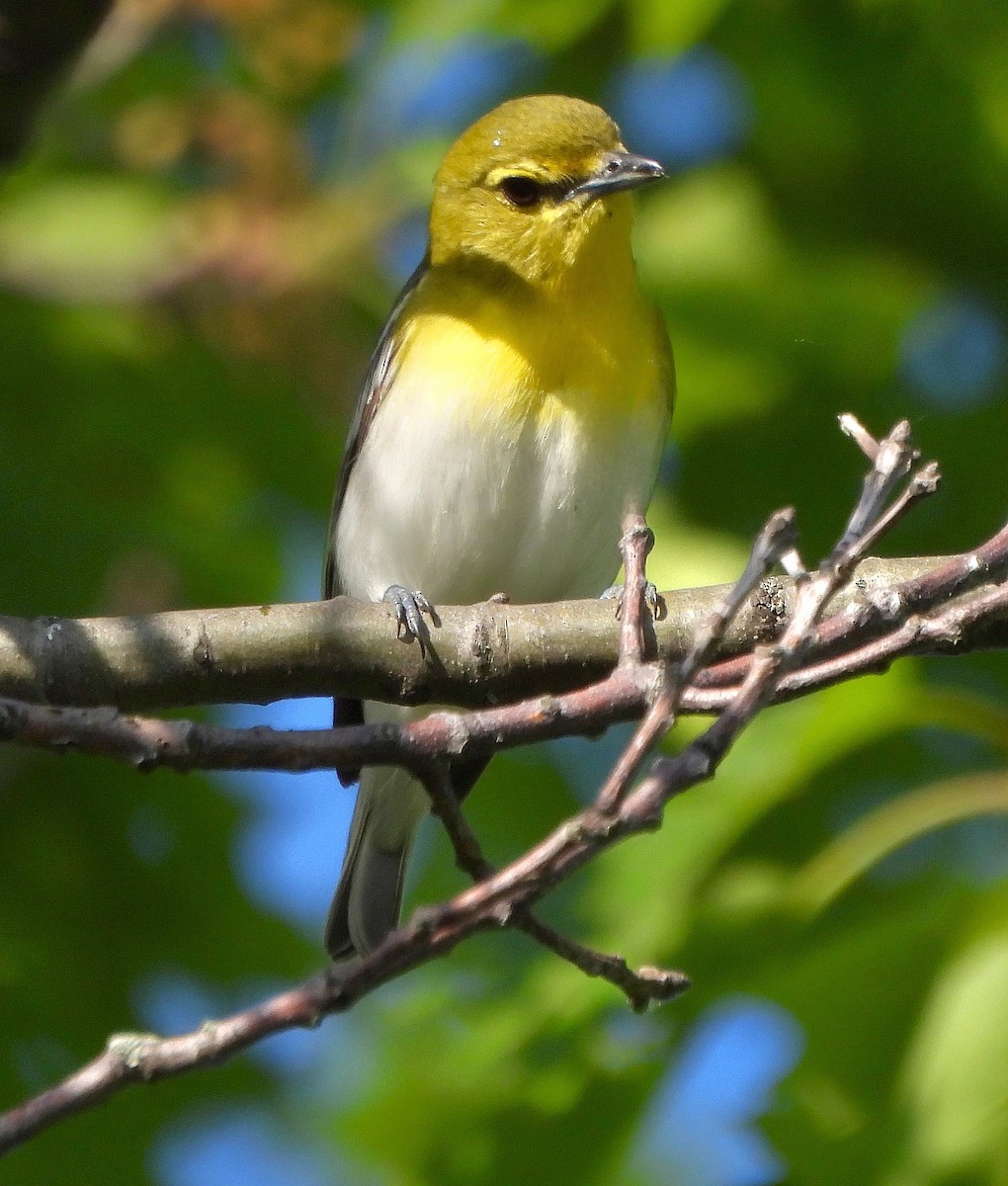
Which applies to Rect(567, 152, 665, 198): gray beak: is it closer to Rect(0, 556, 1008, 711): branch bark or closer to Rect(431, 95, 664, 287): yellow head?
Rect(431, 95, 664, 287): yellow head

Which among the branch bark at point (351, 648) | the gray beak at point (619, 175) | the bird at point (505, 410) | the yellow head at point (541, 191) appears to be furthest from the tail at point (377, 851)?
the gray beak at point (619, 175)

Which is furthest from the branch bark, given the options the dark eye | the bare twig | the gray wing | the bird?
the dark eye

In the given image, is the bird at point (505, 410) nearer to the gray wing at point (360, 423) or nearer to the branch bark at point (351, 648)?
the gray wing at point (360, 423)

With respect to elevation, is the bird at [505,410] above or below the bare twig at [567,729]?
above

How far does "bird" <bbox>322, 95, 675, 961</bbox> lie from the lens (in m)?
4.69

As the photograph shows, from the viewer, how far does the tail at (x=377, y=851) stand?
4934mm

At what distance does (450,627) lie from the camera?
10.9ft

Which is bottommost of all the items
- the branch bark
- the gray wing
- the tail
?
the branch bark

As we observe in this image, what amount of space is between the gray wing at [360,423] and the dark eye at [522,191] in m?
0.37

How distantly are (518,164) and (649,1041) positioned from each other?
9.01 feet

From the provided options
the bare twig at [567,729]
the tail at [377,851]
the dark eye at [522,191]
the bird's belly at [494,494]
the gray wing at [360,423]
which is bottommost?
the bare twig at [567,729]

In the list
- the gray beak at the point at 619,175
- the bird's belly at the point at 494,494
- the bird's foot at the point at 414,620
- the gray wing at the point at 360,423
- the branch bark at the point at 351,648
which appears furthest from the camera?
the gray wing at the point at 360,423

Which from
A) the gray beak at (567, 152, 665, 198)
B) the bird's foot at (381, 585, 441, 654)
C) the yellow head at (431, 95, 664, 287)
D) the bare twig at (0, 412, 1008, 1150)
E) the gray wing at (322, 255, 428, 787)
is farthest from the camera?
the gray wing at (322, 255, 428, 787)

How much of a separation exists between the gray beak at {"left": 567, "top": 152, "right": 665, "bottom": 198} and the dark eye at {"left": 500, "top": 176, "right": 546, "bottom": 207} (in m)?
0.14
